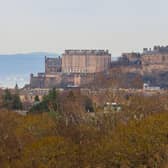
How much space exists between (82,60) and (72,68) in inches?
80.2

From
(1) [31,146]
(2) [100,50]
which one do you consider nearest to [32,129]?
(1) [31,146]

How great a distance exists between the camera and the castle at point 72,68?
115637 millimetres

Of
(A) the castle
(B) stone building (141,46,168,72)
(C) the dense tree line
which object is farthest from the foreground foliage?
(B) stone building (141,46,168,72)

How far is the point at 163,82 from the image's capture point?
104m

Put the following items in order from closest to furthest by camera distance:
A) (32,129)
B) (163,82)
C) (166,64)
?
1. (32,129)
2. (163,82)
3. (166,64)

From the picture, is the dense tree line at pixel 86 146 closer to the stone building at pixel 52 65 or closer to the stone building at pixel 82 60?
the stone building at pixel 52 65

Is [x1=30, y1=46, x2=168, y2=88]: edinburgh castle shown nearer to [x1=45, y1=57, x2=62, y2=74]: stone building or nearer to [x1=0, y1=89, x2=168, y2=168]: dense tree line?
[x1=45, y1=57, x2=62, y2=74]: stone building

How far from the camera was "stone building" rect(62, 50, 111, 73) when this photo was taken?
4882 inches

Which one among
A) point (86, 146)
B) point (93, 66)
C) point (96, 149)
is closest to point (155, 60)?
point (93, 66)

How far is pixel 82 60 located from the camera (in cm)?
12812

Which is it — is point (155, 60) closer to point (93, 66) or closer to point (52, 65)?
point (93, 66)

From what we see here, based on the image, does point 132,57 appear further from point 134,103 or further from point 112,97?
point 134,103

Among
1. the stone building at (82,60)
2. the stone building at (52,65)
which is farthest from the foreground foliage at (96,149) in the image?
the stone building at (82,60)

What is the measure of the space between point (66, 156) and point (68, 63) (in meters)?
103
